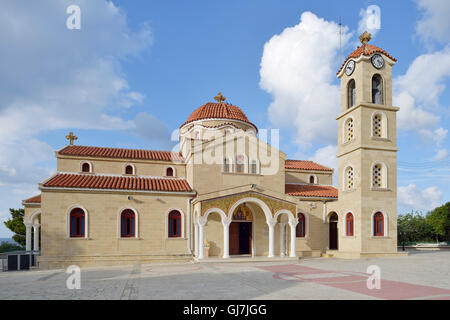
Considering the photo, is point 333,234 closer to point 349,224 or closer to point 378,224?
point 349,224

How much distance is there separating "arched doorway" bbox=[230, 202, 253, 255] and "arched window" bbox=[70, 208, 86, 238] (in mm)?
9485

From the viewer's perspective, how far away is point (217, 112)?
94.0 ft

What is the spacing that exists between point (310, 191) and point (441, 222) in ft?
83.1

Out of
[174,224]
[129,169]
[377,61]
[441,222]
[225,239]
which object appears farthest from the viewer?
[441,222]

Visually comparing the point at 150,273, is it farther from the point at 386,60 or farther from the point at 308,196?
the point at 386,60

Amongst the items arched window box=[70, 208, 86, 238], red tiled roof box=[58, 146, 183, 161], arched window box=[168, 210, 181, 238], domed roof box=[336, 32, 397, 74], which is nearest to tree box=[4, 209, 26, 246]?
red tiled roof box=[58, 146, 183, 161]

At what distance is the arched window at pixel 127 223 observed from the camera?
2109cm

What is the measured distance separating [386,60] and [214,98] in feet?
46.3

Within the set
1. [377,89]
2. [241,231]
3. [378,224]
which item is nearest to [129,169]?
[241,231]

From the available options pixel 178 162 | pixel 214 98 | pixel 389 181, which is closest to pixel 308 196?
pixel 389 181

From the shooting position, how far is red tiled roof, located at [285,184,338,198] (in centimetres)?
2591
